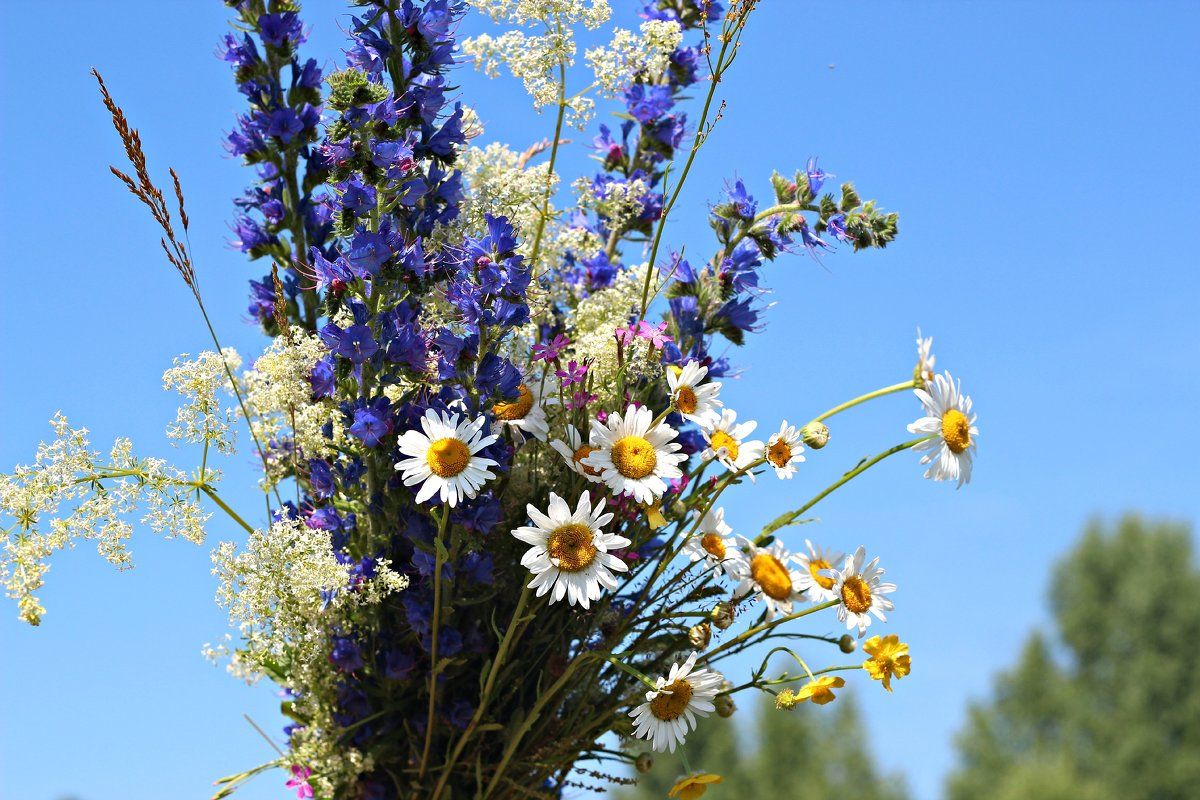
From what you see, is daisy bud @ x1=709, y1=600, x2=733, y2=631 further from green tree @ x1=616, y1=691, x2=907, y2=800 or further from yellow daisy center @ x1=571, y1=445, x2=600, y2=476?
green tree @ x1=616, y1=691, x2=907, y2=800

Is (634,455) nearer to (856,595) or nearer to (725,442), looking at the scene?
(725,442)

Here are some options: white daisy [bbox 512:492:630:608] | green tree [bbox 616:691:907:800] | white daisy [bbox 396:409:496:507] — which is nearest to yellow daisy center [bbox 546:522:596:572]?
white daisy [bbox 512:492:630:608]

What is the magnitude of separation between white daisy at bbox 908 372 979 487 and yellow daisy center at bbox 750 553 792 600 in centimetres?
24

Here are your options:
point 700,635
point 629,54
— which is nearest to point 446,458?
point 700,635

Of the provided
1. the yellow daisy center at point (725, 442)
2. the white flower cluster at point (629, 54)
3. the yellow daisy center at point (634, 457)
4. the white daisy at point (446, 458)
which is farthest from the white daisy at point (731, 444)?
the white flower cluster at point (629, 54)

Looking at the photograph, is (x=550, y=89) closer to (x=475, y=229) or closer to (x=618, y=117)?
(x=618, y=117)

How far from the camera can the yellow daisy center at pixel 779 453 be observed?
5.05 ft

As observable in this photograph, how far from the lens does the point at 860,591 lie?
157cm

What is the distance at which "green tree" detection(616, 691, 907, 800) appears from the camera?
15.6 m

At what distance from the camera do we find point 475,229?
1.60 m

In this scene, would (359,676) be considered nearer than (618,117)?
Yes

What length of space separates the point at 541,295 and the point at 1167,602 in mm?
22022

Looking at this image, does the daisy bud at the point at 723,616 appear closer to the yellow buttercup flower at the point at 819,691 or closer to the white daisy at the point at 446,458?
the yellow buttercup flower at the point at 819,691

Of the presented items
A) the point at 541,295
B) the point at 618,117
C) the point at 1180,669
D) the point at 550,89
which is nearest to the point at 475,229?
the point at 541,295
